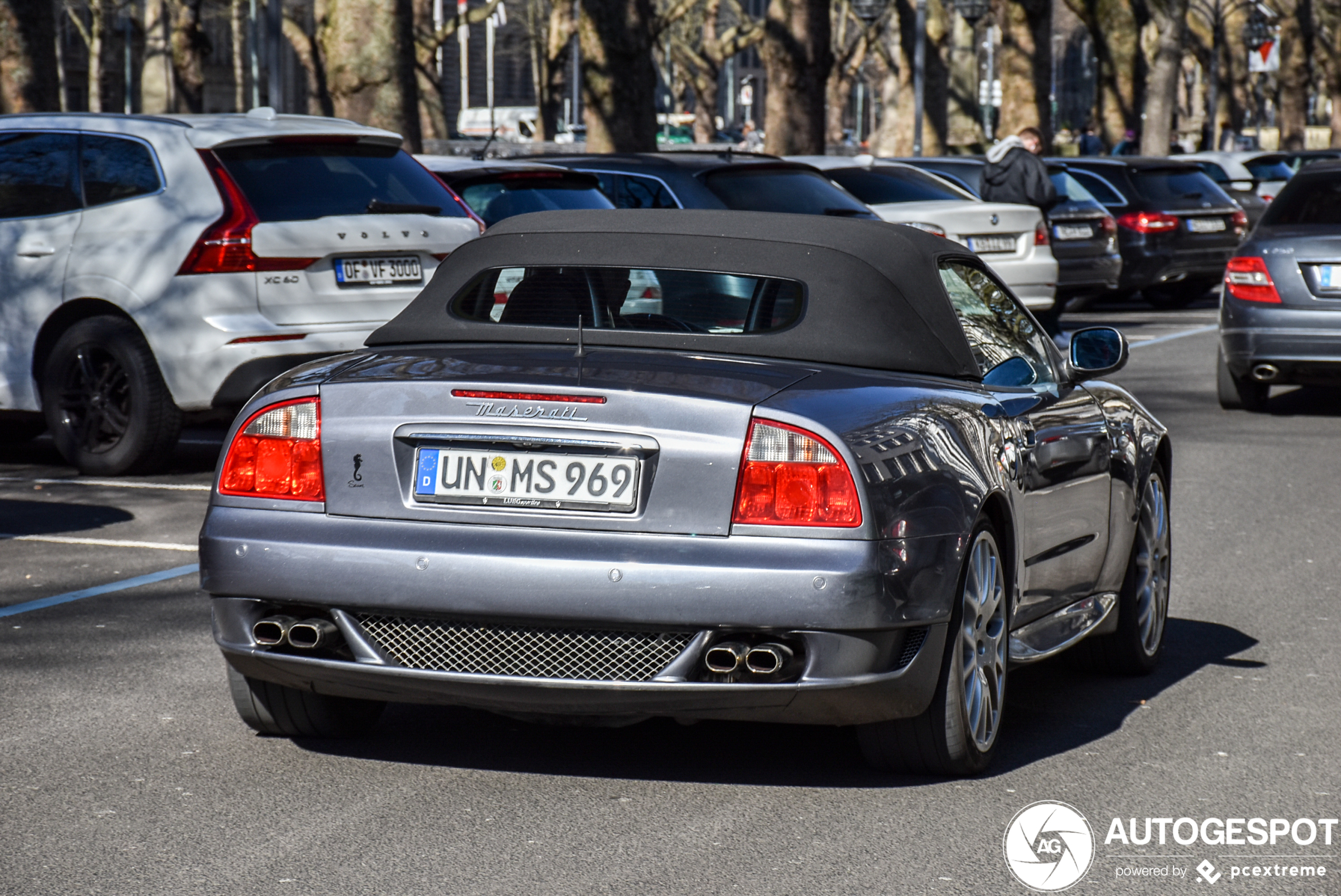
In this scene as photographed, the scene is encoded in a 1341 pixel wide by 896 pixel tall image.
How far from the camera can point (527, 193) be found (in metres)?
12.4

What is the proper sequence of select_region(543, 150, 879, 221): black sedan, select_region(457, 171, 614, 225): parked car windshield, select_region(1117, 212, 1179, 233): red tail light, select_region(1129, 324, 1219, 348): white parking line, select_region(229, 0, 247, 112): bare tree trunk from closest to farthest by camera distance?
select_region(457, 171, 614, 225): parked car windshield
select_region(543, 150, 879, 221): black sedan
select_region(1129, 324, 1219, 348): white parking line
select_region(1117, 212, 1179, 233): red tail light
select_region(229, 0, 247, 112): bare tree trunk

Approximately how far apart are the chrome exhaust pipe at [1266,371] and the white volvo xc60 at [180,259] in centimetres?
551

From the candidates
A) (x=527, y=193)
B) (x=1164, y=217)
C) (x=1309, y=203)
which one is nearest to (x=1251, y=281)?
(x=1309, y=203)

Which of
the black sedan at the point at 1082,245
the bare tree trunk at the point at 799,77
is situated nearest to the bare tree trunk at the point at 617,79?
the black sedan at the point at 1082,245

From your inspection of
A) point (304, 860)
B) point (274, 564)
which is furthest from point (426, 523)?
point (304, 860)

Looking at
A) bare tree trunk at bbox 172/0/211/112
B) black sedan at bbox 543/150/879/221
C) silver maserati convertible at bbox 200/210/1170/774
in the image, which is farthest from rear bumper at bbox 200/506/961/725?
bare tree trunk at bbox 172/0/211/112

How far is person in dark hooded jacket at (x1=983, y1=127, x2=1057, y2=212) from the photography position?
18.1 m

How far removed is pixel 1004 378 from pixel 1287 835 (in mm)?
1405

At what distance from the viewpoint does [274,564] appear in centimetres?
459

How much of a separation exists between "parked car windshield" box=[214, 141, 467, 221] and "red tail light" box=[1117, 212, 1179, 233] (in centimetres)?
1265

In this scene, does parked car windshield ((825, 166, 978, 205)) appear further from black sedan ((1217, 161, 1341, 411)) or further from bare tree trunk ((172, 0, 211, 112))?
bare tree trunk ((172, 0, 211, 112))

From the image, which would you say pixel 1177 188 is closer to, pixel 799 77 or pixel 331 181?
pixel 799 77

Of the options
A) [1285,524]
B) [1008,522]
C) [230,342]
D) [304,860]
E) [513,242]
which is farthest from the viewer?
[230,342]

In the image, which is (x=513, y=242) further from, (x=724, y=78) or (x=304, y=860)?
(x=724, y=78)
